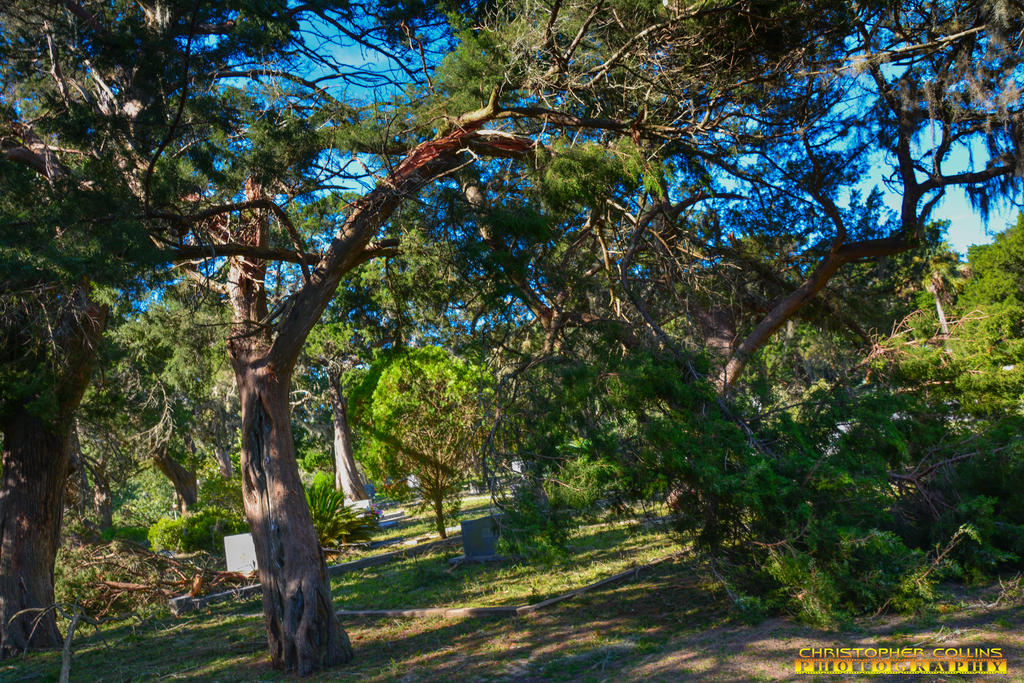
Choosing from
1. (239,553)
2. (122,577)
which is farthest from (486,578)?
(122,577)

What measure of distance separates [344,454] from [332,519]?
1206 cm

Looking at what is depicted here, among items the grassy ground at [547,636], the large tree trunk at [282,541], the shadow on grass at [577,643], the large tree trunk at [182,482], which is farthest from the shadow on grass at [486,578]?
the large tree trunk at [182,482]

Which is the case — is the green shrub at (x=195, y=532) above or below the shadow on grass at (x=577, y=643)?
above

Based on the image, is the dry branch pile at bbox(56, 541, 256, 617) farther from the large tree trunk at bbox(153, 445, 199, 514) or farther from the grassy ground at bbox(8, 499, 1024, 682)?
the large tree trunk at bbox(153, 445, 199, 514)

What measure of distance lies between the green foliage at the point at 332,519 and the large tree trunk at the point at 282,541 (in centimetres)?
850

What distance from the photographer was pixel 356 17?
271 inches

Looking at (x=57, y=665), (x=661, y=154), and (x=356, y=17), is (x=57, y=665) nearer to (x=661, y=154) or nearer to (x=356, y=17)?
(x=356, y=17)

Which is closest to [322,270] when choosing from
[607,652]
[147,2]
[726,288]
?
[147,2]

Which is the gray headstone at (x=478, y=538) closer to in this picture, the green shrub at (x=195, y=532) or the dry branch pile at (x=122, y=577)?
the dry branch pile at (x=122, y=577)

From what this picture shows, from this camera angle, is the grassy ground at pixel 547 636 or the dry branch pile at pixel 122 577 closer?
the grassy ground at pixel 547 636

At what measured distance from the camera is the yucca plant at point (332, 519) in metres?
15.3

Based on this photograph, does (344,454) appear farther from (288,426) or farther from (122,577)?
(288,426)

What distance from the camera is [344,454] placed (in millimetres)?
27297

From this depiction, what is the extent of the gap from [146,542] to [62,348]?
15303 millimetres
